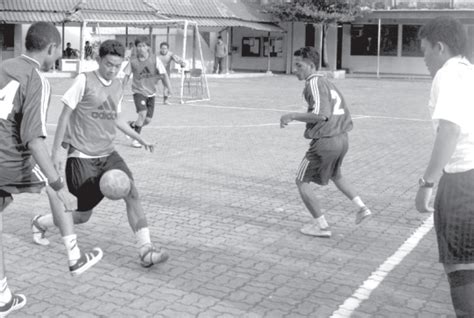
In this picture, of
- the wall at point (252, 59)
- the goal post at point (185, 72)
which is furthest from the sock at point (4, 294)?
the wall at point (252, 59)

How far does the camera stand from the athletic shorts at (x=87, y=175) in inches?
220

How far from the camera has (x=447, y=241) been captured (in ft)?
11.7

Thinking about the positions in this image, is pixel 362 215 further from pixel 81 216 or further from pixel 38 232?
pixel 38 232

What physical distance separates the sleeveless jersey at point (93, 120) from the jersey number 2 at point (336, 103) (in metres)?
2.13

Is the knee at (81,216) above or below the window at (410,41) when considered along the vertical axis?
below

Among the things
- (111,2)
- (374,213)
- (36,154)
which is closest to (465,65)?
(36,154)

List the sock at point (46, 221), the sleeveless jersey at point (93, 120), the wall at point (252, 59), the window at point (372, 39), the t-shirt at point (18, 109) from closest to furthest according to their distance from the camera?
the t-shirt at point (18, 109) → the sleeveless jersey at point (93, 120) → the sock at point (46, 221) → the window at point (372, 39) → the wall at point (252, 59)

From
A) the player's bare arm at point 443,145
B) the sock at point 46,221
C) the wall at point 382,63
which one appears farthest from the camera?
the wall at point 382,63

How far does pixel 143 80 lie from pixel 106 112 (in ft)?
25.0

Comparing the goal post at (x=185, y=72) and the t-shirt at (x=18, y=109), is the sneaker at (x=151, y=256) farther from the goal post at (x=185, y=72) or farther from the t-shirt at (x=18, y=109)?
the goal post at (x=185, y=72)

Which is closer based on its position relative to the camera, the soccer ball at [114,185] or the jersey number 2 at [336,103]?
A: the soccer ball at [114,185]

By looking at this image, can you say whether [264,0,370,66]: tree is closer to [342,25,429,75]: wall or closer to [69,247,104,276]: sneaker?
[342,25,429,75]: wall

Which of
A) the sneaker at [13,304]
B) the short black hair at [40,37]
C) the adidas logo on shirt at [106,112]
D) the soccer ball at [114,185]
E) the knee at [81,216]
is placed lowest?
the sneaker at [13,304]

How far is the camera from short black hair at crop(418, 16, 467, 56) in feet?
11.6
